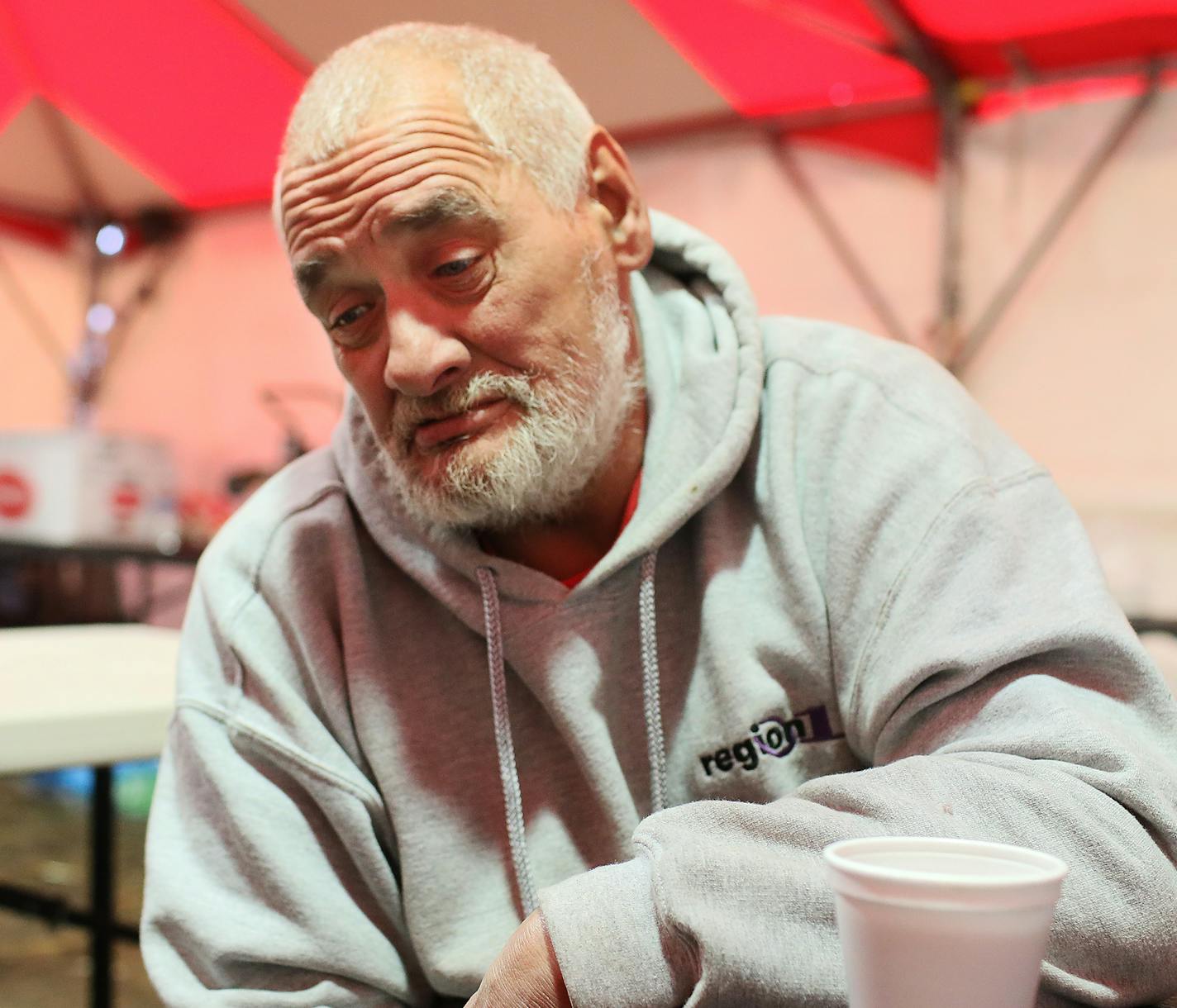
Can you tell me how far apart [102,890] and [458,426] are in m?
1.33

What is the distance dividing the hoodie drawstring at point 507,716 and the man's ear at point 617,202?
35 cm

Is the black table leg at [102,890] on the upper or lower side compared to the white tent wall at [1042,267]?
lower

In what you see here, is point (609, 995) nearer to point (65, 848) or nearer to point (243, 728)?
point (243, 728)

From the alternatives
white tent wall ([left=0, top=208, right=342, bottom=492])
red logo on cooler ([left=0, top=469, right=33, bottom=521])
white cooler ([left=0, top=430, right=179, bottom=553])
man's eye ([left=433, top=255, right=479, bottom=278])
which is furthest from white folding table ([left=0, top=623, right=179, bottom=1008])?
white tent wall ([left=0, top=208, right=342, bottom=492])

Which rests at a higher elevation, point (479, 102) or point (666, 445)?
point (479, 102)

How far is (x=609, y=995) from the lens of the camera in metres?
0.73

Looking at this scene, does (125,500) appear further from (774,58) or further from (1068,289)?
(1068,289)

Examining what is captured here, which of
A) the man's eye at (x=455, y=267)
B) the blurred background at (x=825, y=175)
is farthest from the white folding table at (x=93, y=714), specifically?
the blurred background at (x=825, y=175)

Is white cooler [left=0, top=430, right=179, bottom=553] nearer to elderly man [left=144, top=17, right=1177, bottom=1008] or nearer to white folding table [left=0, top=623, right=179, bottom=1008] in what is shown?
white folding table [left=0, top=623, right=179, bottom=1008]

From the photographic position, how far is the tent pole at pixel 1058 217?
393cm

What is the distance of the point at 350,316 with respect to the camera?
1.12 metres

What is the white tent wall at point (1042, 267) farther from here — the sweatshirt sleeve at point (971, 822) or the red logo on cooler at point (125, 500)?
the sweatshirt sleeve at point (971, 822)

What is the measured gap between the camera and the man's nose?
1.04 metres

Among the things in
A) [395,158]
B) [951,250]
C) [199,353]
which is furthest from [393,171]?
[199,353]
